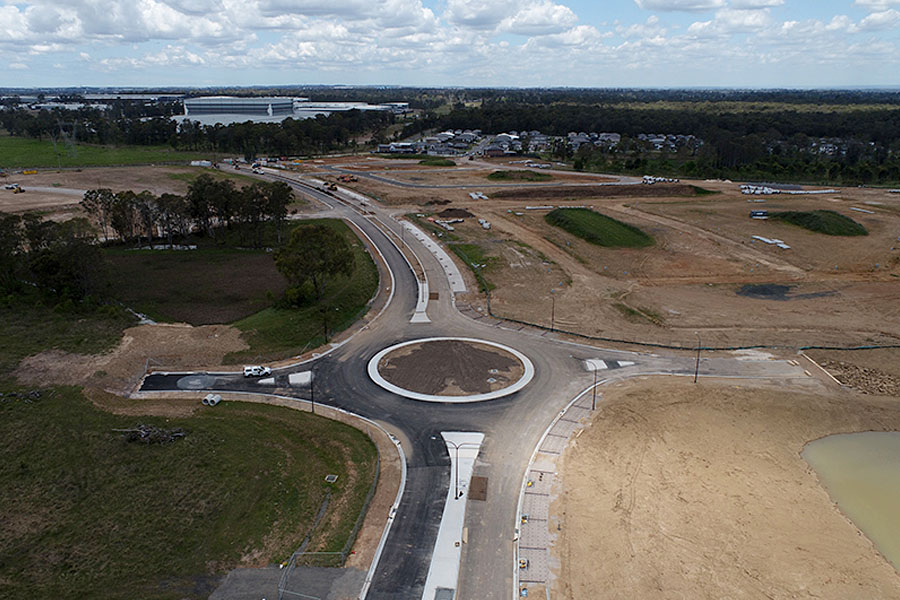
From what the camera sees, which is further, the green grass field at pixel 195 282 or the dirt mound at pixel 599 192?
the dirt mound at pixel 599 192

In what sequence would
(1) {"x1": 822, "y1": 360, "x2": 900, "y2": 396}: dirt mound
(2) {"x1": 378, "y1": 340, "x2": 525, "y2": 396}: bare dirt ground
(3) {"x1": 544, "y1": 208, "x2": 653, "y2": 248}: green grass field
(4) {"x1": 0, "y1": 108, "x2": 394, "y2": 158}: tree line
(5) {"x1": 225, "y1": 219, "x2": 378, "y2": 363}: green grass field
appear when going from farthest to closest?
(4) {"x1": 0, "y1": 108, "x2": 394, "y2": 158}: tree line
(3) {"x1": 544, "y1": 208, "x2": 653, "y2": 248}: green grass field
(5) {"x1": 225, "y1": 219, "x2": 378, "y2": 363}: green grass field
(1) {"x1": 822, "y1": 360, "x2": 900, "y2": 396}: dirt mound
(2) {"x1": 378, "y1": 340, "x2": 525, "y2": 396}: bare dirt ground

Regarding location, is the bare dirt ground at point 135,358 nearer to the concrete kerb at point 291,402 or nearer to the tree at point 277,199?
the concrete kerb at point 291,402

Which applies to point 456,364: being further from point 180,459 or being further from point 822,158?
point 822,158

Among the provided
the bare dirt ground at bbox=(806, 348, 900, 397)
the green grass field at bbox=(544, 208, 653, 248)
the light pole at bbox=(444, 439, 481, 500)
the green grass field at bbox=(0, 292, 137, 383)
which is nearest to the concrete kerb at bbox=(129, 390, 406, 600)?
the light pole at bbox=(444, 439, 481, 500)

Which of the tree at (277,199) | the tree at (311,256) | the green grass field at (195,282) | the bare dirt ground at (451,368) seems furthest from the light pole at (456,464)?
the tree at (277,199)

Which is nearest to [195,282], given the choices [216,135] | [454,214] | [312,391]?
[312,391]

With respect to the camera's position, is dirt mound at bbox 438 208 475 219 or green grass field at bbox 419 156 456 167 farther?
green grass field at bbox 419 156 456 167

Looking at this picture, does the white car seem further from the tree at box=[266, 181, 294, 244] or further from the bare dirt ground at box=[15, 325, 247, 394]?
the tree at box=[266, 181, 294, 244]
